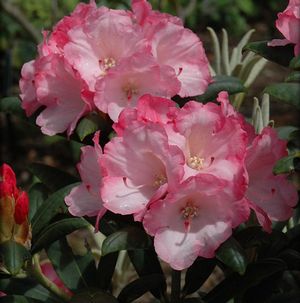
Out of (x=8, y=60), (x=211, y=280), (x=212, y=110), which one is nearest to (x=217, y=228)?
(x=212, y=110)

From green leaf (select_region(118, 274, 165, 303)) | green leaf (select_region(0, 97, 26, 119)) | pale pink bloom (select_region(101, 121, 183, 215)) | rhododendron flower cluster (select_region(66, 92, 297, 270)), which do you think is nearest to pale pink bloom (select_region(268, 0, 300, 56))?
rhododendron flower cluster (select_region(66, 92, 297, 270))

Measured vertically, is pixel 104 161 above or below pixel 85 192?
above

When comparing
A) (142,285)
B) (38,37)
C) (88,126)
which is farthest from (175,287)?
(38,37)

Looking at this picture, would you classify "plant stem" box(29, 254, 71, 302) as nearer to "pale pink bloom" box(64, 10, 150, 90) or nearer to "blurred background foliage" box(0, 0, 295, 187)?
"pale pink bloom" box(64, 10, 150, 90)

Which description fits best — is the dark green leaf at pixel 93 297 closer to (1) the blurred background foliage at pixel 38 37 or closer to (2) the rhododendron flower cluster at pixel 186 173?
(2) the rhododendron flower cluster at pixel 186 173

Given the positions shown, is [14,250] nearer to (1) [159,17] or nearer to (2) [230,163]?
(2) [230,163]

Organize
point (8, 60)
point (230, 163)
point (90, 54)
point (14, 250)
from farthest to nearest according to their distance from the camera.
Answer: point (8, 60), point (90, 54), point (14, 250), point (230, 163)

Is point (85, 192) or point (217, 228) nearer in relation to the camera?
point (217, 228)
